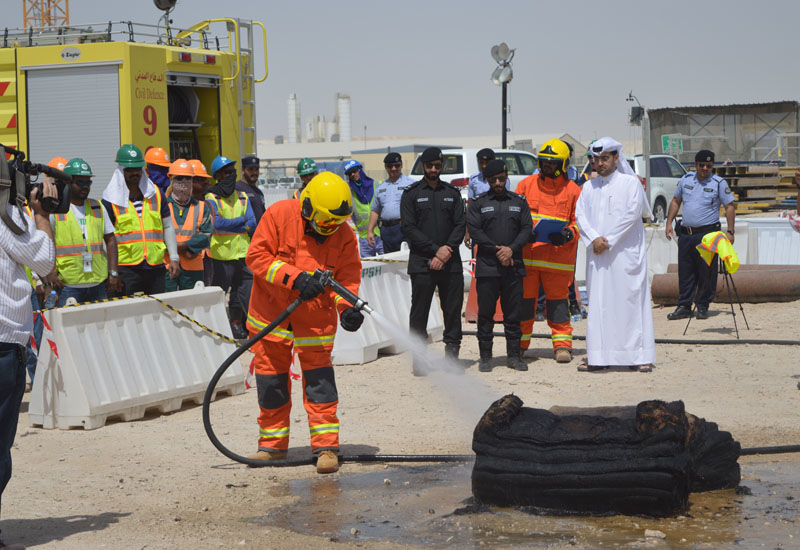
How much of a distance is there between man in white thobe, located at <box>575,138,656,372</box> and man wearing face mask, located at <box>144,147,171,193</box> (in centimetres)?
483

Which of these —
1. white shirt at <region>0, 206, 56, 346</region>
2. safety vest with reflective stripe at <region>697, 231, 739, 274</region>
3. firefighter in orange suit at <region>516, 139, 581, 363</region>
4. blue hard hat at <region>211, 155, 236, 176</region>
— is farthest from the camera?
safety vest with reflective stripe at <region>697, 231, 739, 274</region>

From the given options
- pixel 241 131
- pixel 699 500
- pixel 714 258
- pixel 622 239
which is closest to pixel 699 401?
pixel 622 239

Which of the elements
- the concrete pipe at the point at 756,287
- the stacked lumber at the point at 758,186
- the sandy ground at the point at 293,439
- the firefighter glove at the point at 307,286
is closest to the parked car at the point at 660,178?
the stacked lumber at the point at 758,186

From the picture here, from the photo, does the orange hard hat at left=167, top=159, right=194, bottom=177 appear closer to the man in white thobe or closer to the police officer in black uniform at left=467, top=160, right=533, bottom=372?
the police officer in black uniform at left=467, top=160, right=533, bottom=372

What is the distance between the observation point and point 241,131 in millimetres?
15398

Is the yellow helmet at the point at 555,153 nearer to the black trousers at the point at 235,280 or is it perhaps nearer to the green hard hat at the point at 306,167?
the black trousers at the point at 235,280

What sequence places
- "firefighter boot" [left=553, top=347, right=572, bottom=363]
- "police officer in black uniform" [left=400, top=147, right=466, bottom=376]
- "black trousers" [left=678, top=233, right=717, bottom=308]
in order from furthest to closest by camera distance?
"black trousers" [left=678, top=233, right=717, bottom=308], "firefighter boot" [left=553, top=347, right=572, bottom=363], "police officer in black uniform" [left=400, top=147, right=466, bottom=376]

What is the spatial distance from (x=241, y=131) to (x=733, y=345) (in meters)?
7.38

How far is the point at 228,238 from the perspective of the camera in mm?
11828

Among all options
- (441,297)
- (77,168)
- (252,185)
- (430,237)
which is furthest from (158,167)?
(441,297)

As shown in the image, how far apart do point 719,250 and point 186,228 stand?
6.01 metres

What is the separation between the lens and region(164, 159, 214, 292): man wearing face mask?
1103 centimetres

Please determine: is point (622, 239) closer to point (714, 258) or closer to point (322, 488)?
point (714, 258)

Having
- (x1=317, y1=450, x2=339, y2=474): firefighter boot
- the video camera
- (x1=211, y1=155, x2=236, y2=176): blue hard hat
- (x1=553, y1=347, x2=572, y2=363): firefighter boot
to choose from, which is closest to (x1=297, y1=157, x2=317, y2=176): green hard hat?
(x1=211, y1=155, x2=236, y2=176): blue hard hat
